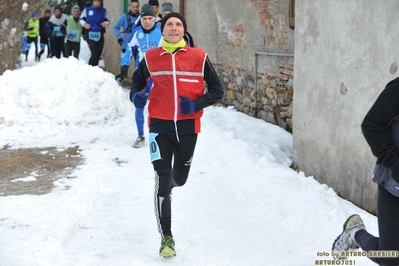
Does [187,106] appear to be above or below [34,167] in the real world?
above

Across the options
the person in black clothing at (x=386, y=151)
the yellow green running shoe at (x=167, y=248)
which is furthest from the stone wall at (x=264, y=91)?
the person in black clothing at (x=386, y=151)

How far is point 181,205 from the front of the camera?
685cm

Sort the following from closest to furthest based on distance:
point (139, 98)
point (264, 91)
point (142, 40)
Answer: point (139, 98) → point (142, 40) → point (264, 91)

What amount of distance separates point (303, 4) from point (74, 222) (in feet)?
11.0

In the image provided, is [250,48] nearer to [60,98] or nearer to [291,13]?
[291,13]

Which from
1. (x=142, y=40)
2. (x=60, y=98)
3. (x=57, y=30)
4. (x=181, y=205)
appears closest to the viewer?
(x=181, y=205)

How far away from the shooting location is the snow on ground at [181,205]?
5441 millimetres

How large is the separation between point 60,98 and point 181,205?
4.87 metres

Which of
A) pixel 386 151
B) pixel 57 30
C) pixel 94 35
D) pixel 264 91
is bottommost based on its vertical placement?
pixel 264 91

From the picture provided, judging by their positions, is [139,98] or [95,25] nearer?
[139,98]

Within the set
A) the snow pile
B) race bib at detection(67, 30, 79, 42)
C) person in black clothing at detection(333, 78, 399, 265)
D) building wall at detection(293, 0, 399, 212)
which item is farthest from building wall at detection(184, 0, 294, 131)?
person in black clothing at detection(333, 78, 399, 265)

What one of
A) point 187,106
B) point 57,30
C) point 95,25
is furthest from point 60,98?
point 57,30

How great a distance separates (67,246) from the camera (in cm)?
551

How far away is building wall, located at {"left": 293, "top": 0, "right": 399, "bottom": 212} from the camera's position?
5.95 m
